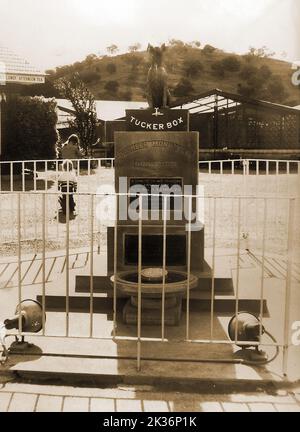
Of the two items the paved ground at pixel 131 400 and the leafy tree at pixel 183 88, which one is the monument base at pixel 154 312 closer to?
the paved ground at pixel 131 400

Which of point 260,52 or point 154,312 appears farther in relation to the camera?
point 260,52

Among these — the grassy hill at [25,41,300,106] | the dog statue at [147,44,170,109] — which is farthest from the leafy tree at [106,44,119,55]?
the dog statue at [147,44,170,109]

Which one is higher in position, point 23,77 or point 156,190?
point 23,77

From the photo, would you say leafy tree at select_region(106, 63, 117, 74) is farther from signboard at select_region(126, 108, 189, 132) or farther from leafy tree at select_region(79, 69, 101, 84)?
signboard at select_region(126, 108, 189, 132)

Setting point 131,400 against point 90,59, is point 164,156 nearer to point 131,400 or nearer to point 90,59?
point 131,400

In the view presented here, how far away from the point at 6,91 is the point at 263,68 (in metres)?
15.4

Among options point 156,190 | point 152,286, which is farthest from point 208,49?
point 152,286

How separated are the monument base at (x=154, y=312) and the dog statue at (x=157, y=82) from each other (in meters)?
2.86

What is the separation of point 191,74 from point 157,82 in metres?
26.6

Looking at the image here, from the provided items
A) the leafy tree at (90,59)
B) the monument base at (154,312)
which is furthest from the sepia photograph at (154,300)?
the leafy tree at (90,59)

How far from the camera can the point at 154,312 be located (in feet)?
17.9

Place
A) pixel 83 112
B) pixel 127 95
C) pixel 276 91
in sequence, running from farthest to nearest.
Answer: pixel 127 95, pixel 276 91, pixel 83 112

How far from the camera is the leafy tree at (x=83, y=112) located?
2520cm

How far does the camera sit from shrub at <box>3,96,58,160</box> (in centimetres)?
1986
